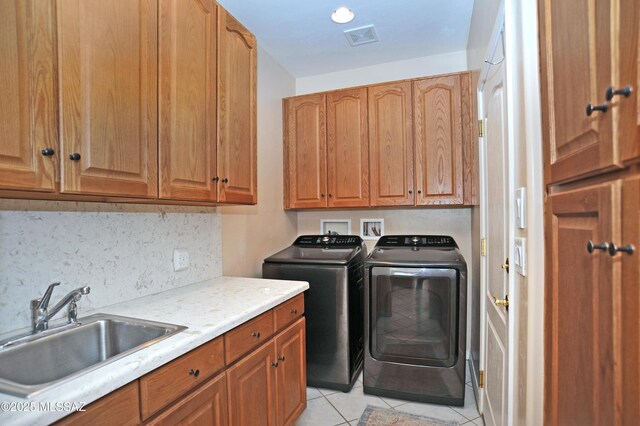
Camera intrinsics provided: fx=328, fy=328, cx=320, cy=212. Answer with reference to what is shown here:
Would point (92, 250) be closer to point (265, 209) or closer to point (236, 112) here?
point (236, 112)

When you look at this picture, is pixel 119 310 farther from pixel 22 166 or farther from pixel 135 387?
pixel 22 166

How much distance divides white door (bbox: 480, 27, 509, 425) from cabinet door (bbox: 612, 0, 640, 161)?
0.83 meters

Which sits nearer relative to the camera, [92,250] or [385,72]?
[92,250]

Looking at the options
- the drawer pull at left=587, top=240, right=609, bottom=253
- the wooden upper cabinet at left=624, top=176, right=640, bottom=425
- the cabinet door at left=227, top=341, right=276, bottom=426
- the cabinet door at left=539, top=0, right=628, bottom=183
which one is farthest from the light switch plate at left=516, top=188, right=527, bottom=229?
the cabinet door at left=227, top=341, right=276, bottom=426

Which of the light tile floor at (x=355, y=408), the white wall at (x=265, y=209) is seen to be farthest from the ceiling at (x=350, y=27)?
the light tile floor at (x=355, y=408)

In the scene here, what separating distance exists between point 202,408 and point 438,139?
2315 millimetres

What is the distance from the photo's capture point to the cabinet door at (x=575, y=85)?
59cm

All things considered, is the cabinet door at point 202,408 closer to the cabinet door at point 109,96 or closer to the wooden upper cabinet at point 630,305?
the cabinet door at point 109,96

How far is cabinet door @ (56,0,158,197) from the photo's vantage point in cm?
101

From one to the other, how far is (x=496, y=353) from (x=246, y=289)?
4.18 ft

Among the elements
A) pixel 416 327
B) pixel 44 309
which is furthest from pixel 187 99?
pixel 416 327

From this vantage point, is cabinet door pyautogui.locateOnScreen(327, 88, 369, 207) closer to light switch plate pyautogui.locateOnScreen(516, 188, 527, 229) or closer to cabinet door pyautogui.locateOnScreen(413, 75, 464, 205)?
cabinet door pyautogui.locateOnScreen(413, 75, 464, 205)

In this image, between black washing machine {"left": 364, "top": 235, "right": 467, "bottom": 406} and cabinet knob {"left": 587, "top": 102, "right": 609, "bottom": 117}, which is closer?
cabinet knob {"left": 587, "top": 102, "right": 609, "bottom": 117}

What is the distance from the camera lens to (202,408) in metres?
1.14
